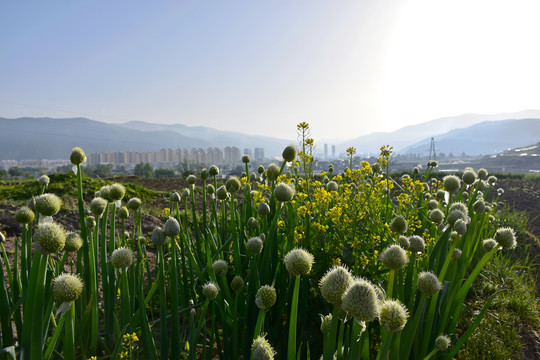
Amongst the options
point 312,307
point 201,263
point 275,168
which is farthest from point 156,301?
point 275,168

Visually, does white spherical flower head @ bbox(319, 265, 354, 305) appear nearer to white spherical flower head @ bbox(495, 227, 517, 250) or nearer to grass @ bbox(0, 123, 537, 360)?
grass @ bbox(0, 123, 537, 360)

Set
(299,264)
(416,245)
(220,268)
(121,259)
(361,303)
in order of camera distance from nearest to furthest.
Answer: (361,303) < (299,264) < (121,259) < (220,268) < (416,245)

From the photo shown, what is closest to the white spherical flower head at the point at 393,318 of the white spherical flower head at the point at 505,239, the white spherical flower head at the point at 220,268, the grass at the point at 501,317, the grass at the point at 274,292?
the grass at the point at 274,292

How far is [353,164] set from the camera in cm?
436

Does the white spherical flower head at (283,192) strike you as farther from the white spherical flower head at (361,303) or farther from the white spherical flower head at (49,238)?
the white spherical flower head at (49,238)

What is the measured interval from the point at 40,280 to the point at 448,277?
2387 mm

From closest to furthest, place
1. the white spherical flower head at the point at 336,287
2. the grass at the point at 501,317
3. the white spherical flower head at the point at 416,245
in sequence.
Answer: the white spherical flower head at the point at 336,287 → the white spherical flower head at the point at 416,245 → the grass at the point at 501,317

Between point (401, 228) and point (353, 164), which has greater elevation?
point (353, 164)

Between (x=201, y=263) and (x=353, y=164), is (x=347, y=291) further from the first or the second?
(x=353, y=164)

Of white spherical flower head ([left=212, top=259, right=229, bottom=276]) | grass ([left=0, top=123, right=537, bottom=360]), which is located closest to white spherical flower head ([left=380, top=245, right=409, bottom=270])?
grass ([left=0, top=123, right=537, bottom=360])

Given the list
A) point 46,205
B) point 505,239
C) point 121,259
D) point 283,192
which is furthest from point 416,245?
point 46,205

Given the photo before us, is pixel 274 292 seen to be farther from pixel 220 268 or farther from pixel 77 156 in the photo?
pixel 77 156

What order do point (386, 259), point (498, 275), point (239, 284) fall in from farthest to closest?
point (498, 275), point (239, 284), point (386, 259)

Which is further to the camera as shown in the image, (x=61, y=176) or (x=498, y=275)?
(x=61, y=176)
